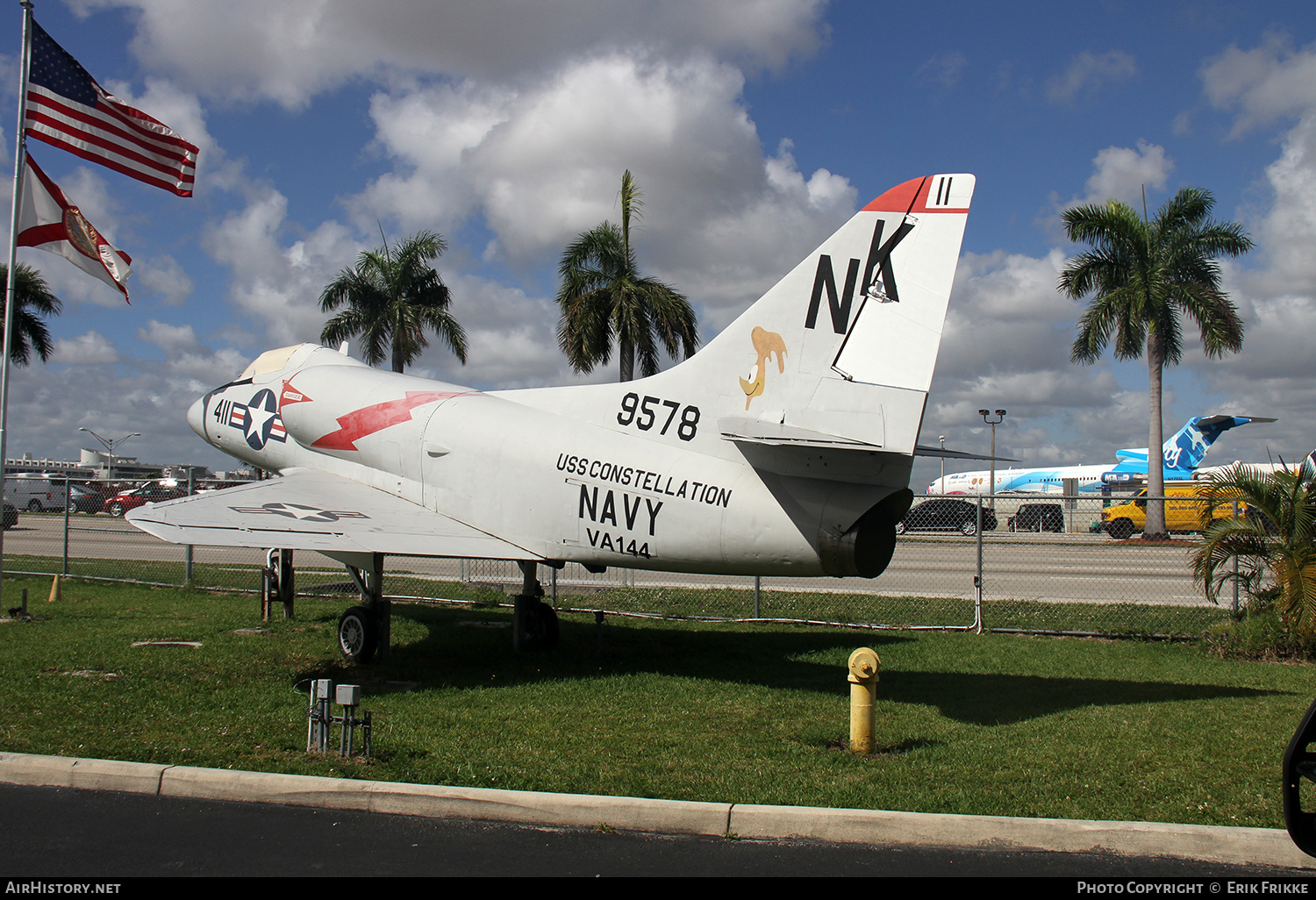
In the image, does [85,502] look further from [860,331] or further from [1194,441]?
[1194,441]

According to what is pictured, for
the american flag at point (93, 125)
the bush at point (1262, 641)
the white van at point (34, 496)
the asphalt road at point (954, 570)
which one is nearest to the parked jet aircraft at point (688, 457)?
the bush at point (1262, 641)

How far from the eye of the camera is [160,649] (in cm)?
1059

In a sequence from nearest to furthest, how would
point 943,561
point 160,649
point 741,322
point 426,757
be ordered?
point 426,757
point 741,322
point 160,649
point 943,561

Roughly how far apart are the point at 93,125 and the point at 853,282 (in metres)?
11.8

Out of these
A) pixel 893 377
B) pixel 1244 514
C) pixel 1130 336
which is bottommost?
pixel 1244 514

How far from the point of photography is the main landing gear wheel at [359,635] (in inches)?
413

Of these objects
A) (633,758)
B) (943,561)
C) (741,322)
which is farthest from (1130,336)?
(633,758)

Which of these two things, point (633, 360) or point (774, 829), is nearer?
point (774, 829)

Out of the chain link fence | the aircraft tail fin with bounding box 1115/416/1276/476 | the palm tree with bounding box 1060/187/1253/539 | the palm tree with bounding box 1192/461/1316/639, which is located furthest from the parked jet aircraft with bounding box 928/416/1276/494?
the palm tree with bounding box 1192/461/1316/639

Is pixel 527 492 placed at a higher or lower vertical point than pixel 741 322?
lower

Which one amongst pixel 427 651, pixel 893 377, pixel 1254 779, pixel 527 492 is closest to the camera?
pixel 1254 779

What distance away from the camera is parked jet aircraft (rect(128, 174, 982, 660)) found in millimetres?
7684

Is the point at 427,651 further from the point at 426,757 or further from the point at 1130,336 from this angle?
the point at 1130,336

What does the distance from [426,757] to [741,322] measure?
4.95 m
